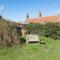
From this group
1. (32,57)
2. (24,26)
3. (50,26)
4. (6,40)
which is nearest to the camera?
(32,57)

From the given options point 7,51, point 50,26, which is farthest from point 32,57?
point 50,26

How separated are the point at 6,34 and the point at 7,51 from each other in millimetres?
2387

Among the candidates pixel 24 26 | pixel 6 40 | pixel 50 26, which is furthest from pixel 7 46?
pixel 24 26

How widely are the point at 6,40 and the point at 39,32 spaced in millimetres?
12902

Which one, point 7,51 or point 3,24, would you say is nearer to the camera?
point 7,51

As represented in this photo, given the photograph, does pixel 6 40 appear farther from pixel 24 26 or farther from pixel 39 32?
pixel 24 26

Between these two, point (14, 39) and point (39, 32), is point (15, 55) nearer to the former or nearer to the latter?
point (14, 39)

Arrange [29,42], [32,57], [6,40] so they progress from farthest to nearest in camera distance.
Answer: [29,42]
[6,40]
[32,57]

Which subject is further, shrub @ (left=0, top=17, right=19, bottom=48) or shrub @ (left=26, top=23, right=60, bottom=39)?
shrub @ (left=26, top=23, right=60, bottom=39)

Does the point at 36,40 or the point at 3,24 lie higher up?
the point at 3,24

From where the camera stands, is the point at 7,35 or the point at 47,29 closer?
the point at 7,35

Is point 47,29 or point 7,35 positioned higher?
point 47,29

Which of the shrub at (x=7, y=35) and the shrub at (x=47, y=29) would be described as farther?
the shrub at (x=47, y=29)

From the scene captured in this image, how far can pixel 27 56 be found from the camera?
11852 millimetres
